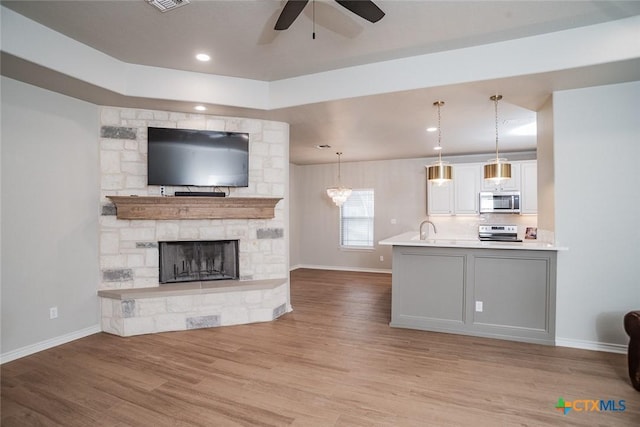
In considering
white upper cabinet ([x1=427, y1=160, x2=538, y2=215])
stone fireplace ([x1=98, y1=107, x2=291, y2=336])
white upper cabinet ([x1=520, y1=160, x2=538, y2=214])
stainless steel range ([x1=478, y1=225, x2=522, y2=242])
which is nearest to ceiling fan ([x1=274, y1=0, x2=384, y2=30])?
stone fireplace ([x1=98, y1=107, x2=291, y2=336])

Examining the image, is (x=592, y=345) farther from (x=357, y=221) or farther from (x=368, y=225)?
(x=357, y=221)

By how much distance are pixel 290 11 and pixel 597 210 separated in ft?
11.3

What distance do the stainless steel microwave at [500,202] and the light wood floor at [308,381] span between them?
142 inches

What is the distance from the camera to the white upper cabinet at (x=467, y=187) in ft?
21.6

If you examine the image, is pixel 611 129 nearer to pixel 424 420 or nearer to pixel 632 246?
pixel 632 246

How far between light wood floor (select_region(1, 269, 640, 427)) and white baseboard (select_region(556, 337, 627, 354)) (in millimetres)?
81

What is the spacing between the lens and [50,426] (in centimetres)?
209

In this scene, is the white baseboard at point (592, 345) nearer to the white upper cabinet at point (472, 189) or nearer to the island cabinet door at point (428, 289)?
the island cabinet door at point (428, 289)

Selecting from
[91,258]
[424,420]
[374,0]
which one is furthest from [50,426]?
[374,0]

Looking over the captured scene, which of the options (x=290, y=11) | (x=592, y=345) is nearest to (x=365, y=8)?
(x=290, y=11)

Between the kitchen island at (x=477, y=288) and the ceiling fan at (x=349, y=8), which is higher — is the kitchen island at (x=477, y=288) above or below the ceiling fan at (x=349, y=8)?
below

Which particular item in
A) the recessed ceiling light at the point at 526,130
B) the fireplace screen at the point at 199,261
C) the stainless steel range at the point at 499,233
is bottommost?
the fireplace screen at the point at 199,261

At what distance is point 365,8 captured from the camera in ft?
6.59

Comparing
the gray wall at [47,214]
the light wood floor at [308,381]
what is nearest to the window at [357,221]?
the light wood floor at [308,381]
